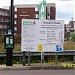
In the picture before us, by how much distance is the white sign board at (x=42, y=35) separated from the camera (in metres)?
15.0

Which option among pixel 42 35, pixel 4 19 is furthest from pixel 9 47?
pixel 4 19

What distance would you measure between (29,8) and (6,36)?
90.8 meters

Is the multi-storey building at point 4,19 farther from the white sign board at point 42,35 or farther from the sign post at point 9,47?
the sign post at point 9,47

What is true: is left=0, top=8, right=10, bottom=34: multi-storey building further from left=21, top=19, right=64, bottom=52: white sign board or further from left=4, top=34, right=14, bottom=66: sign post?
left=4, top=34, right=14, bottom=66: sign post

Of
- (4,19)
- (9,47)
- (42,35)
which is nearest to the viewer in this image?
(9,47)

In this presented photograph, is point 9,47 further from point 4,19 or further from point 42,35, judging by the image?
point 4,19

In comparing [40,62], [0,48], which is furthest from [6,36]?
[0,48]

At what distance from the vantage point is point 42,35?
597 inches

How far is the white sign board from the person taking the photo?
15008mm

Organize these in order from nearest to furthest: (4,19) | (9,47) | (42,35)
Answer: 1. (9,47)
2. (42,35)
3. (4,19)

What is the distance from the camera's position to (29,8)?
344 ft

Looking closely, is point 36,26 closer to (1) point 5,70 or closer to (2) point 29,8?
(1) point 5,70

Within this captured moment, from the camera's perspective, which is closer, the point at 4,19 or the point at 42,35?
the point at 42,35

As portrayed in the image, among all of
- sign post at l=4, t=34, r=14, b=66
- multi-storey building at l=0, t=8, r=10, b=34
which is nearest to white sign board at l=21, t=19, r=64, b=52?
sign post at l=4, t=34, r=14, b=66
